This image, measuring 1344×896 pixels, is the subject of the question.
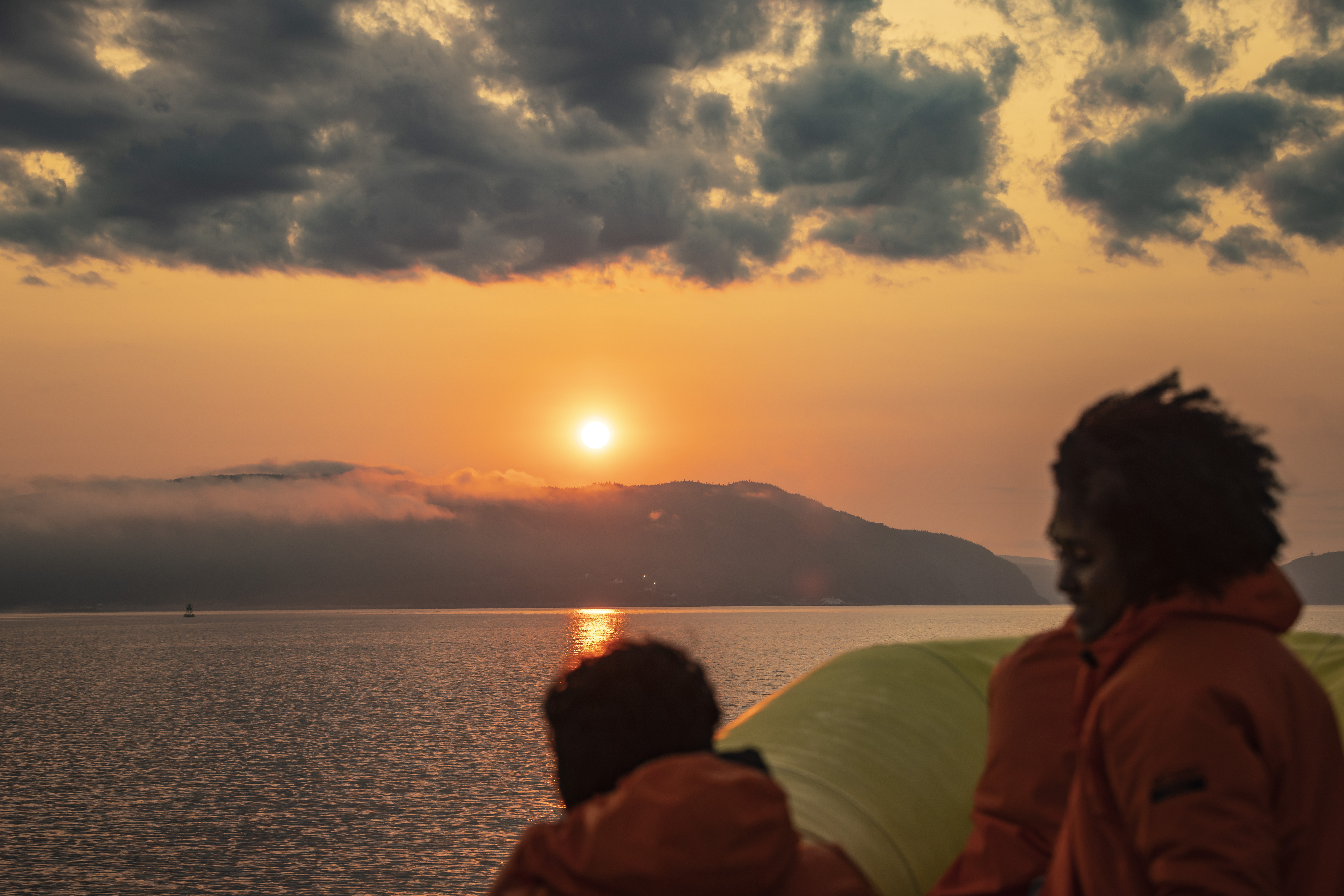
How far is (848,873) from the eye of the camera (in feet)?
8.16

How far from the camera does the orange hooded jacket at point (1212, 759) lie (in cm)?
211

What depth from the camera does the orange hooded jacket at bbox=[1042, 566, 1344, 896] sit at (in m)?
2.11

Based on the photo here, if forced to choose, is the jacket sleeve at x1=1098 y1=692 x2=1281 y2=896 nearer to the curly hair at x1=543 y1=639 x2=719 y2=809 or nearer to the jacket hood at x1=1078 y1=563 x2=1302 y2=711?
the jacket hood at x1=1078 y1=563 x2=1302 y2=711

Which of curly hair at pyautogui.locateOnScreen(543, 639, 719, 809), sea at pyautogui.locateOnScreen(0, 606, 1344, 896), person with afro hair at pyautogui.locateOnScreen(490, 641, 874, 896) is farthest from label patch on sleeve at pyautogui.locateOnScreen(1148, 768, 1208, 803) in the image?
sea at pyautogui.locateOnScreen(0, 606, 1344, 896)

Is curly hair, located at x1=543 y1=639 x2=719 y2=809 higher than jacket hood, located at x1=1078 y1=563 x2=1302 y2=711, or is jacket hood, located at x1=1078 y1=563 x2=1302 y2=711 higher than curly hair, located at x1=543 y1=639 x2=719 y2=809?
jacket hood, located at x1=1078 y1=563 x2=1302 y2=711

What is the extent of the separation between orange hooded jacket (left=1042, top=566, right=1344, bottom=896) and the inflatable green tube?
185cm

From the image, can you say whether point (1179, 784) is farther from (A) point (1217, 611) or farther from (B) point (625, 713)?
(B) point (625, 713)

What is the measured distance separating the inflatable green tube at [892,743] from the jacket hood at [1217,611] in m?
1.90

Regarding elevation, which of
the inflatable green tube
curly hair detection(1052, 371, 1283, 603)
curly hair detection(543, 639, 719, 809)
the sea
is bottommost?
the sea

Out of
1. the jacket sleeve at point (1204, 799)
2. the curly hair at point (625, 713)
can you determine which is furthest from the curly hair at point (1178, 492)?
the curly hair at point (625, 713)

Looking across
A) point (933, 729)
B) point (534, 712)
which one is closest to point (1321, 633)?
point (933, 729)

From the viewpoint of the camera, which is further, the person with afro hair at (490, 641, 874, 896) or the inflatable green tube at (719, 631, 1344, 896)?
the inflatable green tube at (719, 631, 1344, 896)

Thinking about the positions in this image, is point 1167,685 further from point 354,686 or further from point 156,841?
point 354,686

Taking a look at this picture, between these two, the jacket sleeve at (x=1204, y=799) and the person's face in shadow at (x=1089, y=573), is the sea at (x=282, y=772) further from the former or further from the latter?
the jacket sleeve at (x=1204, y=799)
